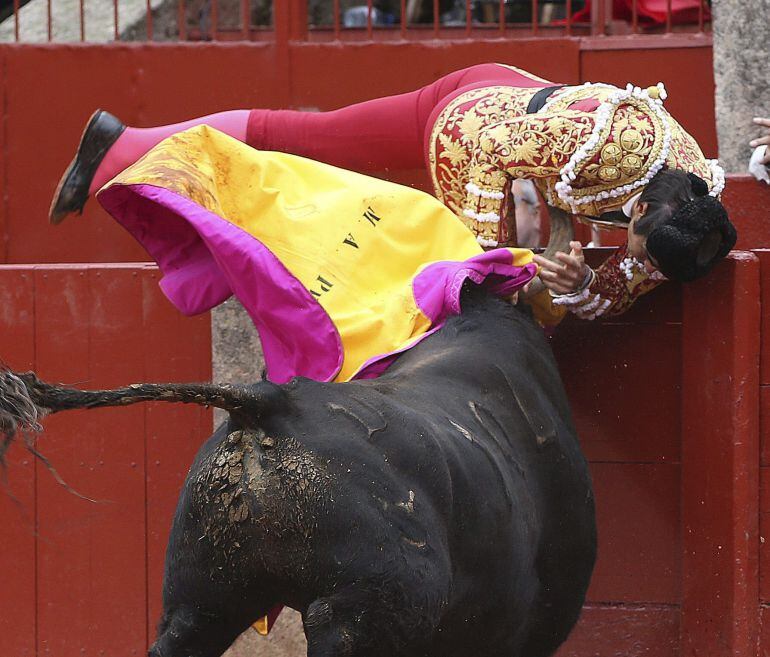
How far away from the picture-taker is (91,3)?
6992mm

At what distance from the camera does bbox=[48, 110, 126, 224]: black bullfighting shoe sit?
412cm

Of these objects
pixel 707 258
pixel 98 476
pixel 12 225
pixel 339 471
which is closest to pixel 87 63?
pixel 12 225

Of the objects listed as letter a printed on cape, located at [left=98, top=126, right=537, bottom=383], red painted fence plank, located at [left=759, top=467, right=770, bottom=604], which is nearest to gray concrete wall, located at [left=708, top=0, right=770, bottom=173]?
red painted fence plank, located at [left=759, top=467, right=770, bottom=604]

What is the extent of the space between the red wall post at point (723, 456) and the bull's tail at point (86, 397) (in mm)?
1657

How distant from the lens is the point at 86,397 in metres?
2.10

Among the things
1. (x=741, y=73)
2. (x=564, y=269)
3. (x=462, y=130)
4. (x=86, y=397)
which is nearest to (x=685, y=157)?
(x=564, y=269)

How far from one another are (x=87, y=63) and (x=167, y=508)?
2.74 metres

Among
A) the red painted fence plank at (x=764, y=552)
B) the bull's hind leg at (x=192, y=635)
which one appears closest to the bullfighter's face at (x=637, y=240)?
the red painted fence plank at (x=764, y=552)

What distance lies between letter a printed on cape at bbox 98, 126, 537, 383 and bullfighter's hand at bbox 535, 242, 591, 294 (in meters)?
0.14

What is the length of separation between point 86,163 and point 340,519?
2186 millimetres

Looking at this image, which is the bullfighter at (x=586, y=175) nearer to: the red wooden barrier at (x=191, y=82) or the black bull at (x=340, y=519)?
the black bull at (x=340, y=519)

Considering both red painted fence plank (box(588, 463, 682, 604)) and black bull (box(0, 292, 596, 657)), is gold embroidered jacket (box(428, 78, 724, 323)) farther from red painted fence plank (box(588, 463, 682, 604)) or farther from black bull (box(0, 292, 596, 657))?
black bull (box(0, 292, 596, 657))

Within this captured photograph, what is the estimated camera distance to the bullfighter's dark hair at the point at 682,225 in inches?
127

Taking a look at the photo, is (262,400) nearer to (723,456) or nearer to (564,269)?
(564,269)
